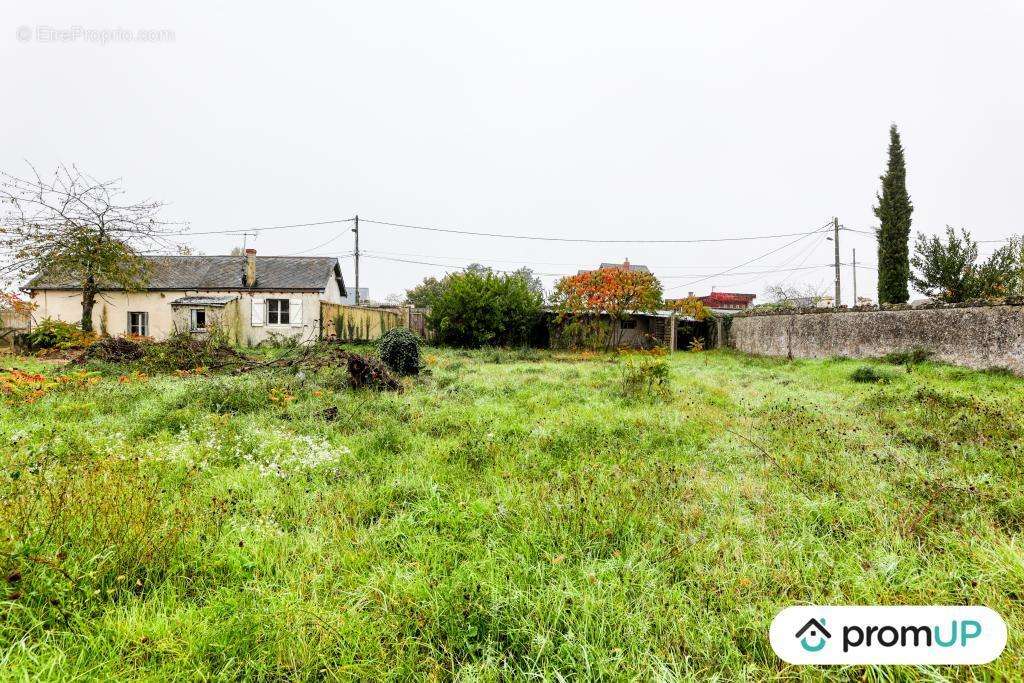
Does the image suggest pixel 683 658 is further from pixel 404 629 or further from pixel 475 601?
pixel 404 629

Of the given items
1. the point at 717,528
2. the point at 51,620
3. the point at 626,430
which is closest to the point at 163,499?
the point at 51,620

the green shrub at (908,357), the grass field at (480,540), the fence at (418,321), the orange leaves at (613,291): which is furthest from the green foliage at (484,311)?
the grass field at (480,540)

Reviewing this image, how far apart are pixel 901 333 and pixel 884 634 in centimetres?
1257

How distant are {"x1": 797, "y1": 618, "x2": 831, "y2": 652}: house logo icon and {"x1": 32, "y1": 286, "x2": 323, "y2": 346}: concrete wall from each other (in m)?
20.6

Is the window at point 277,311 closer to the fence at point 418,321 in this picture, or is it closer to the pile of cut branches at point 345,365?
the fence at point 418,321

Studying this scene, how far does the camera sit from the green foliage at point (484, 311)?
1728 centimetres

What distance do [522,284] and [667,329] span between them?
6.81 m

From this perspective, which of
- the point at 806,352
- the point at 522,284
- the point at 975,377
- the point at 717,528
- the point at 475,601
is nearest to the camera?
the point at 475,601

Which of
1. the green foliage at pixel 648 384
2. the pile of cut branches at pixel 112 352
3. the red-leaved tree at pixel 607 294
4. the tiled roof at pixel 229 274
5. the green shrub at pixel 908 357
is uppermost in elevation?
the tiled roof at pixel 229 274

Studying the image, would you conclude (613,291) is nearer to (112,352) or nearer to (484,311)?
(484,311)

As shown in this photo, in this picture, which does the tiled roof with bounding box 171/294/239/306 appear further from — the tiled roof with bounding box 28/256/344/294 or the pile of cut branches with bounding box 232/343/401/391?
the pile of cut branches with bounding box 232/343/401/391

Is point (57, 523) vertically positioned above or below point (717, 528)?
above

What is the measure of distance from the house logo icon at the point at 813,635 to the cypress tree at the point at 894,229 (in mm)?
22864

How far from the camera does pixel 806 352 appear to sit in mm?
13898
